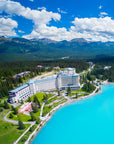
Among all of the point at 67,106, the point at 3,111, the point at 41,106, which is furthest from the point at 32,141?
the point at 67,106

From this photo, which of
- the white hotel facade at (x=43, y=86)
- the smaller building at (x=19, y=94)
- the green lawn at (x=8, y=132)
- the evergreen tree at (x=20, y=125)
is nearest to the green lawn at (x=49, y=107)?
the green lawn at (x=8, y=132)

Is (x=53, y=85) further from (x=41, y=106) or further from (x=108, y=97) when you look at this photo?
(x=108, y=97)

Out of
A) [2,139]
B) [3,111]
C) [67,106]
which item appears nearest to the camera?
[2,139]

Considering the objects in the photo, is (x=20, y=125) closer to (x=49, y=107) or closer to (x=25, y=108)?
(x=25, y=108)

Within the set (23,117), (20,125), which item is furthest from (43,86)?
(20,125)

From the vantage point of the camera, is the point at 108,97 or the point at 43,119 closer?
the point at 43,119

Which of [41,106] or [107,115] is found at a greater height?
[41,106]

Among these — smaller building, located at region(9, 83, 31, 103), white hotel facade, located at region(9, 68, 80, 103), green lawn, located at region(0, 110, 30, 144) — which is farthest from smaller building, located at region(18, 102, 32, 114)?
green lawn, located at region(0, 110, 30, 144)

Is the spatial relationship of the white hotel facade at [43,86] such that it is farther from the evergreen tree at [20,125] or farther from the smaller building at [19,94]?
the evergreen tree at [20,125]

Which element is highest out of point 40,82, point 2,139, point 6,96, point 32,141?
point 40,82

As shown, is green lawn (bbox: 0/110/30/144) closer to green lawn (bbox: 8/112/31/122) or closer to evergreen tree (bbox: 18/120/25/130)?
evergreen tree (bbox: 18/120/25/130)
